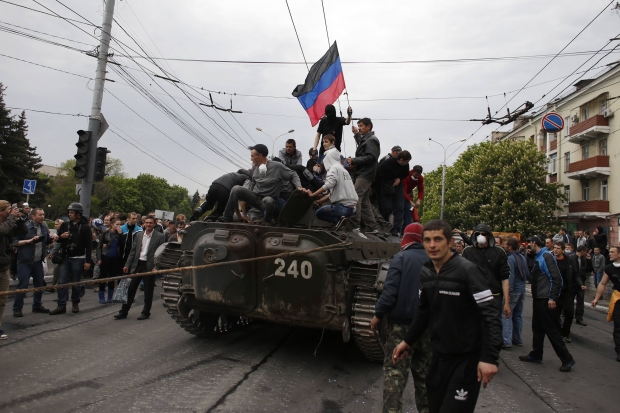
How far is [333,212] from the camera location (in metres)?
6.91

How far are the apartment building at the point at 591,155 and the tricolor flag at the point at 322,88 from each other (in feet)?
67.6

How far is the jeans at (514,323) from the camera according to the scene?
320 inches

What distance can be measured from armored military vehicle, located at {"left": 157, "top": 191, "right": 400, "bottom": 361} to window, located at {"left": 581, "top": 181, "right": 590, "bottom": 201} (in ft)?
114

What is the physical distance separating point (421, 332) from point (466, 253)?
13.5 feet

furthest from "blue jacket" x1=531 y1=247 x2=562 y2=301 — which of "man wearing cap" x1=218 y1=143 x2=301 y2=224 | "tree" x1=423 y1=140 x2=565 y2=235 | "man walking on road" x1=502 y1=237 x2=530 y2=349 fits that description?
"tree" x1=423 y1=140 x2=565 y2=235

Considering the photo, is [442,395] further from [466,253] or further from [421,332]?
[466,253]

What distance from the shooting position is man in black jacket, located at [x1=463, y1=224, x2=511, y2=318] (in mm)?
7000

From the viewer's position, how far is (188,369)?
563 cm

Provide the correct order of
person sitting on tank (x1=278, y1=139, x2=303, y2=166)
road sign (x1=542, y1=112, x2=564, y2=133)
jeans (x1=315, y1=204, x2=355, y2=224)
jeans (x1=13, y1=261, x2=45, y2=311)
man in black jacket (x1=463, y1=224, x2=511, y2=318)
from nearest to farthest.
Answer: jeans (x1=315, y1=204, x2=355, y2=224)
man in black jacket (x1=463, y1=224, x2=511, y2=318)
jeans (x1=13, y1=261, x2=45, y2=311)
person sitting on tank (x1=278, y1=139, x2=303, y2=166)
road sign (x1=542, y1=112, x2=564, y2=133)

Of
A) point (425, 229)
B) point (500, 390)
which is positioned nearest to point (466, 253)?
point (500, 390)

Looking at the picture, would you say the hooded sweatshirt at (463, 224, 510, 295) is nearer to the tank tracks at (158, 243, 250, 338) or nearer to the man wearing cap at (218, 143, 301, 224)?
the man wearing cap at (218, 143, 301, 224)

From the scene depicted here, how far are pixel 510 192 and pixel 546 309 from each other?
30.6 metres

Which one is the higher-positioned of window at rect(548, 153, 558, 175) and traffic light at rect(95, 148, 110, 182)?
window at rect(548, 153, 558, 175)

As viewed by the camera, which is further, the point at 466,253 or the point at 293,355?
the point at 466,253
